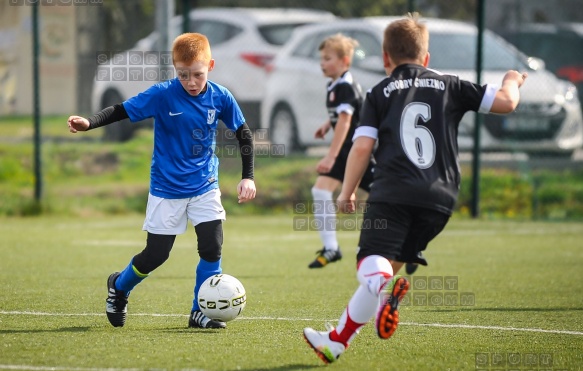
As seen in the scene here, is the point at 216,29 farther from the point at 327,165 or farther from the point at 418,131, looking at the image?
the point at 418,131

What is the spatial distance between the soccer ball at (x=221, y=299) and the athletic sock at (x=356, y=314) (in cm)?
111

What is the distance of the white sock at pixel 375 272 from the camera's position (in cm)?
468

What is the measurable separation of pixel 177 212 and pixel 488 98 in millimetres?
1975

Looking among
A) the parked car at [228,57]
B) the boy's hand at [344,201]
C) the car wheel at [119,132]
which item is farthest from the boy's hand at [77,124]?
the car wheel at [119,132]

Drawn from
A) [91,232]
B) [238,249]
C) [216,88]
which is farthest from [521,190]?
[216,88]

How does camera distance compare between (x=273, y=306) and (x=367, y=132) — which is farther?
(x=273, y=306)

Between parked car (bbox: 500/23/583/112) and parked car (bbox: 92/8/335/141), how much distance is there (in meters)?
3.58

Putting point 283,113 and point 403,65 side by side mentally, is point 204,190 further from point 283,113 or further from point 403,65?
point 283,113

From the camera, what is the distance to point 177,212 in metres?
5.82

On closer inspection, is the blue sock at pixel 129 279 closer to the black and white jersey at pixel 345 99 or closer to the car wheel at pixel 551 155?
the black and white jersey at pixel 345 99

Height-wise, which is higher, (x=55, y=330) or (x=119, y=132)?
(x=119, y=132)

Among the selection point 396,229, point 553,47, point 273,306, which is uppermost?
point 553,47

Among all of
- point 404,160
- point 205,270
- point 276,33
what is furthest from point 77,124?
point 276,33

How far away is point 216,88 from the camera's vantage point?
19.6 feet
